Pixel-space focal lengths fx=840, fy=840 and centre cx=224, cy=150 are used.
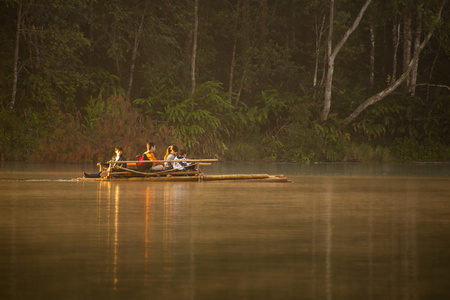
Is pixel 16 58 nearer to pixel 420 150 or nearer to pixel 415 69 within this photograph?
pixel 420 150

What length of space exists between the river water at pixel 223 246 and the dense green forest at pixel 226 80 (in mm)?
24776

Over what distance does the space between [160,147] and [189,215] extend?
1193 inches

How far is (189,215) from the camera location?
15656mm

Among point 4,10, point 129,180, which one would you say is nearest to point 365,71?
point 4,10

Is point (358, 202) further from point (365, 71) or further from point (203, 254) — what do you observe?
point (365, 71)

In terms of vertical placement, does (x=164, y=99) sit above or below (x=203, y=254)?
above

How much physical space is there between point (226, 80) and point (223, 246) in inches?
1921

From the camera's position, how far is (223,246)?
11.1 meters

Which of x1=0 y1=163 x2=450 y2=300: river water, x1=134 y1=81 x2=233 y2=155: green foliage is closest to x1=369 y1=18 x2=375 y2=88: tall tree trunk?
x1=134 y1=81 x2=233 y2=155: green foliage

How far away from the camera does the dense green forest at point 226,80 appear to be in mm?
45375

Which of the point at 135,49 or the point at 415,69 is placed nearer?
the point at 135,49

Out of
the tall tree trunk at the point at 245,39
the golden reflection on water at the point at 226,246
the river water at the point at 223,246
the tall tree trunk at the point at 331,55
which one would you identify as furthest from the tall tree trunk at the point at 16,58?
the golden reflection on water at the point at 226,246

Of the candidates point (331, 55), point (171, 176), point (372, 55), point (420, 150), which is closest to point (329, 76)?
point (331, 55)

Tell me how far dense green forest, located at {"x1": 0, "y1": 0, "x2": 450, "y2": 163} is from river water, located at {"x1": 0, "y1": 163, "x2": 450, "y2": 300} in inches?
975
